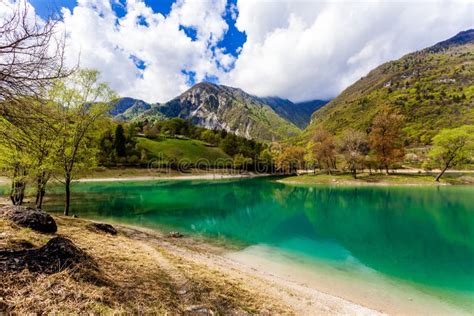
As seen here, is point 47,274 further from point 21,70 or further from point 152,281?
point 21,70

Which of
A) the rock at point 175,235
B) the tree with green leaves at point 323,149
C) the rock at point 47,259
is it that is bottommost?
the rock at point 175,235

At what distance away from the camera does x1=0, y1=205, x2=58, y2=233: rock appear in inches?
434

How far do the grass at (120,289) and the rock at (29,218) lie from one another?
876 millimetres

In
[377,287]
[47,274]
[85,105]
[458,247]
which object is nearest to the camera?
[47,274]

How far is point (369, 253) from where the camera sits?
20156 mm

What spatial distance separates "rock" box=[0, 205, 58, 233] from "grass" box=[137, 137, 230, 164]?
11329 cm

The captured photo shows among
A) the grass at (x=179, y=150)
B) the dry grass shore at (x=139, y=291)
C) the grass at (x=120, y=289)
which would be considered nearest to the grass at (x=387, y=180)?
the grass at (x=179, y=150)

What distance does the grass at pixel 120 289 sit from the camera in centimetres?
496

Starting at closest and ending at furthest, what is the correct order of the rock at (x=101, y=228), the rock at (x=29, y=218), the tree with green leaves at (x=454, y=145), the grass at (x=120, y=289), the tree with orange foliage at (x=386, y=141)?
the grass at (x=120, y=289)
the rock at (x=29, y=218)
the rock at (x=101, y=228)
the tree with green leaves at (x=454, y=145)
the tree with orange foliage at (x=386, y=141)

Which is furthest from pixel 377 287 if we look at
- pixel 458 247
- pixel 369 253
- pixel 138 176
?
pixel 138 176

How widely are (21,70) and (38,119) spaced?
1439 mm

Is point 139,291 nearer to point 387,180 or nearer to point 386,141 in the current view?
point 387,180

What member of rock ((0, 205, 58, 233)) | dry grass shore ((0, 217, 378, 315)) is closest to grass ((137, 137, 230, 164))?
rock ((0, 205, 58, 233))

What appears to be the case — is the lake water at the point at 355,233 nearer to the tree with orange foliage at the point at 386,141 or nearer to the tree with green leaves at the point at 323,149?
the tree with orange foliage at the point at 386,141
